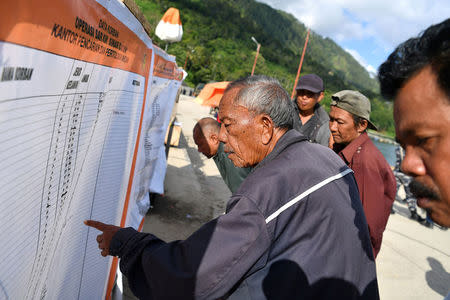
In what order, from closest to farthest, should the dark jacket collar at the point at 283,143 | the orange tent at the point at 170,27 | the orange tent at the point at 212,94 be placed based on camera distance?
the dark jacket collar at the point at 283,143 < the orange tent at the point at 170,27 < the orange tent at the point at 212,94

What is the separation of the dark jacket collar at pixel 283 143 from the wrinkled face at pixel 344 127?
152 centimetres

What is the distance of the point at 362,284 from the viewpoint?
4.40ft

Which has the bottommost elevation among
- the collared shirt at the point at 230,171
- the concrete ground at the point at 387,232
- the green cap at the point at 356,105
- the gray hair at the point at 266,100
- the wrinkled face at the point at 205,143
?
the concrete ground at the point at 387,232

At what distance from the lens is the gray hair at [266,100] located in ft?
4.87

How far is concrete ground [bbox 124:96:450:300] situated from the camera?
396cm

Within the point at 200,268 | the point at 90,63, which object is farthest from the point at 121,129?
the point at 200,268

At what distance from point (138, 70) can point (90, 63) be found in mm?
657

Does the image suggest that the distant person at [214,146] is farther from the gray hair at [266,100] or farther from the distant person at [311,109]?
the distant person at [311,109]

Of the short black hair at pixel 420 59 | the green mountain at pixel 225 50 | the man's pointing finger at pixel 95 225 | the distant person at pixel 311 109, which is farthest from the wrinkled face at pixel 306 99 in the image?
the green mountain at pixel 225 50

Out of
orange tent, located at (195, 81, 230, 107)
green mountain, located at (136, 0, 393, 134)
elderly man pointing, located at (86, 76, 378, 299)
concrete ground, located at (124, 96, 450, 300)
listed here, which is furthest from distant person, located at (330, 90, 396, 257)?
green mountain, located at (136, 0, 393, 134)

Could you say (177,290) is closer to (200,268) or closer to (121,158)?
(200,268)

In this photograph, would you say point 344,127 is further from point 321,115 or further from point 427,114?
point 427,114

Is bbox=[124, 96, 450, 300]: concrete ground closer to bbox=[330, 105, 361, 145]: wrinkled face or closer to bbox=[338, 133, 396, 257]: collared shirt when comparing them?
bbox=[338, 133, 396, 257]: collared shirt

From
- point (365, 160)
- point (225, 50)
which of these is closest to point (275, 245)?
point (365, 160)
